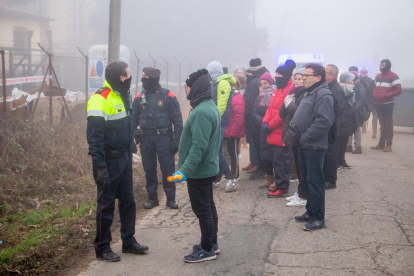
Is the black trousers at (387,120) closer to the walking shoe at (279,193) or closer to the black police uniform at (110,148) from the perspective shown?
the walking shoe at (279,193)

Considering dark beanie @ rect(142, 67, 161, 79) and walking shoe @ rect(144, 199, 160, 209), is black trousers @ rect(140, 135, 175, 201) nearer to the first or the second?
walking shoe @ rect(144, 199, 160, 209)

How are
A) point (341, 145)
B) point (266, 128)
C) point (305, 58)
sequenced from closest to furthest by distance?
1. point (266, 128)
2. point (341, 145)
3. point (305, 58)

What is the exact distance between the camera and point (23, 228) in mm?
5051

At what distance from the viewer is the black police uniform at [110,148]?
4016 millimetres

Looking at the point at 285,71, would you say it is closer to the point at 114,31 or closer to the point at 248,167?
the point at 248,167

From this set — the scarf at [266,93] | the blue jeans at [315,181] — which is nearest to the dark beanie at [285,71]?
the scarf at [266,93]

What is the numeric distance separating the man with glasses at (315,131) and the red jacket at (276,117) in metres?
1.13

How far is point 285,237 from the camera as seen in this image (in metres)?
4.75

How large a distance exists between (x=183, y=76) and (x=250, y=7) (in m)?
15.2

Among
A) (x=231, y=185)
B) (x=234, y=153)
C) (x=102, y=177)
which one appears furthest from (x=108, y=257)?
(x=234, y=153)

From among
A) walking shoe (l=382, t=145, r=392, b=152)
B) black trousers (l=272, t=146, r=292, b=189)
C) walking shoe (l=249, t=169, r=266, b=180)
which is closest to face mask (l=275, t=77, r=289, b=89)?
black trousers (l=272, t=146, r=292, b=189)

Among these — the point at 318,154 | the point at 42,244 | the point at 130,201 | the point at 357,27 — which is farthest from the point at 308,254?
the point at 357,27

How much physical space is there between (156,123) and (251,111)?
2327 mm

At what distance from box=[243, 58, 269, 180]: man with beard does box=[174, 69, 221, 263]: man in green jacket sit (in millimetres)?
3571
